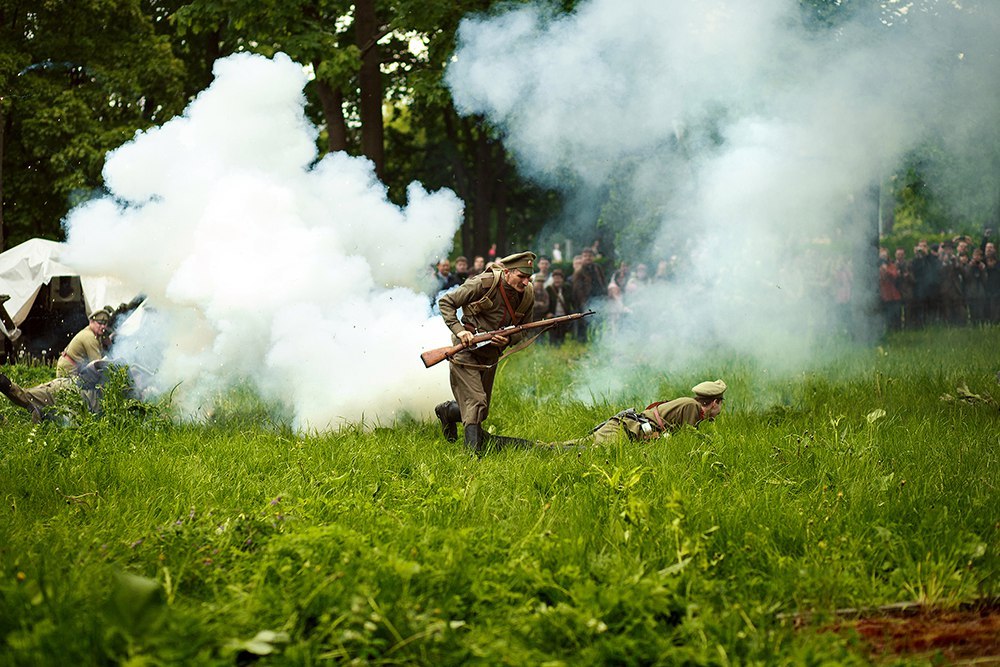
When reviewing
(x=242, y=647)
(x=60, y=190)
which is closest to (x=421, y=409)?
(x=242, y=647)

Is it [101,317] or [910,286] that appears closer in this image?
[101,317]

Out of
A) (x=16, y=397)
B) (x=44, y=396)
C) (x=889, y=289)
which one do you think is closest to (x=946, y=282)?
(x=889, y=289)

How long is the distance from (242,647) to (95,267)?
7.37 metres

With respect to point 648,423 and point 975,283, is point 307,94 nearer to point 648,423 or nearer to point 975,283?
point 975,283

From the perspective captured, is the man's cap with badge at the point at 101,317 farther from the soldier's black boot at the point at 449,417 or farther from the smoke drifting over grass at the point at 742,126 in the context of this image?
the smoke drifting over grass at the point at 742,126

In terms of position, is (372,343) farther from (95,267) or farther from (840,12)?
(840,12)

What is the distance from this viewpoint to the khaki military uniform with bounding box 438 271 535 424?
25.1ft

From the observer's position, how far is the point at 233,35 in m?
16.1

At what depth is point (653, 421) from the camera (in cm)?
748

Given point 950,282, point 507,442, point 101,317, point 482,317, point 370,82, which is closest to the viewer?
point 507,442

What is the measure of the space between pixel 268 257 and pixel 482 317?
2441 mm

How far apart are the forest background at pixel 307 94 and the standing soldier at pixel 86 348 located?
4.26 meters

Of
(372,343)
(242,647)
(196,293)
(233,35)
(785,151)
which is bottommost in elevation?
(242,647)

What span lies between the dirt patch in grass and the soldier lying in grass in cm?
292
